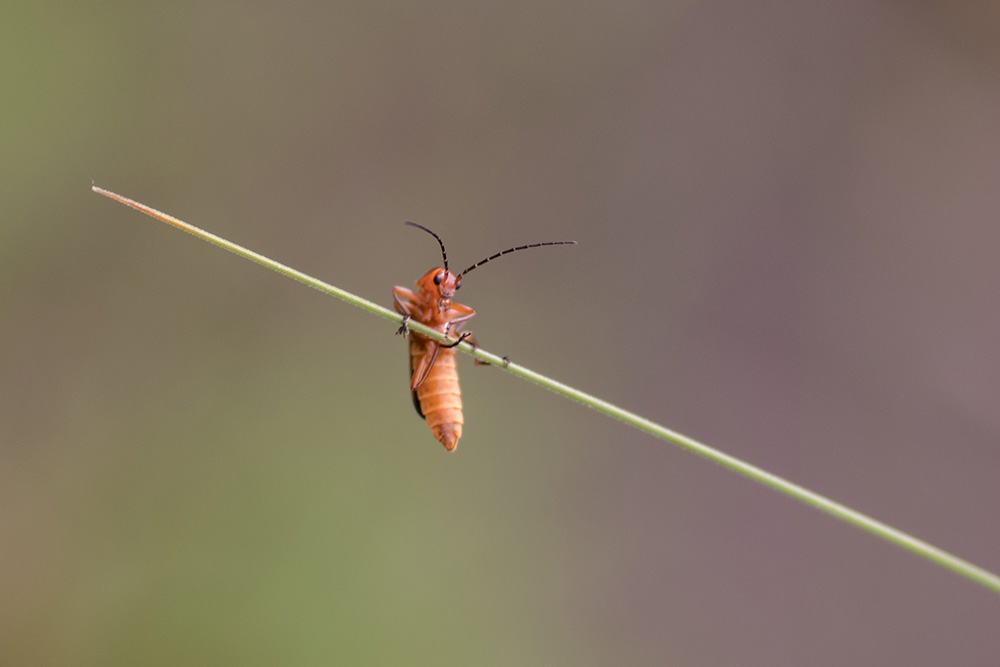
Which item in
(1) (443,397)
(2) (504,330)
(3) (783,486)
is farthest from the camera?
(2) (504,330)

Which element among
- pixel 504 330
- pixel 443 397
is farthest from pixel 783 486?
pixel 504 330

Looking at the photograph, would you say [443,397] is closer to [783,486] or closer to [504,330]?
[783,486]

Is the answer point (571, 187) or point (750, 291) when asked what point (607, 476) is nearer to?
point (750, 291)

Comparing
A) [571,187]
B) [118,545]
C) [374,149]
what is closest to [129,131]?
[374,149]

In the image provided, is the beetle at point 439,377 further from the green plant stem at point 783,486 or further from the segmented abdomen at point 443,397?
the green plant stem at point 783,486

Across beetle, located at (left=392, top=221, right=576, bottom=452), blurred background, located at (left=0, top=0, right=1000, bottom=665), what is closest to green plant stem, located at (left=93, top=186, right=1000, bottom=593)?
→ beetle, located at (left=392, top=221, right=576, bottom=452)

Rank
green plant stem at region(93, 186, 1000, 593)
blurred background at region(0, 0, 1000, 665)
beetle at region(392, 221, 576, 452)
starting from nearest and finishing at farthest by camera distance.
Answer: green plant stem at region(93, 186, 1000, 593), beetle at region(392, 221, 576, 452), blurred background at region(0, 0, 1000, 665)

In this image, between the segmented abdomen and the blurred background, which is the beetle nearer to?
the segmented abdomen
